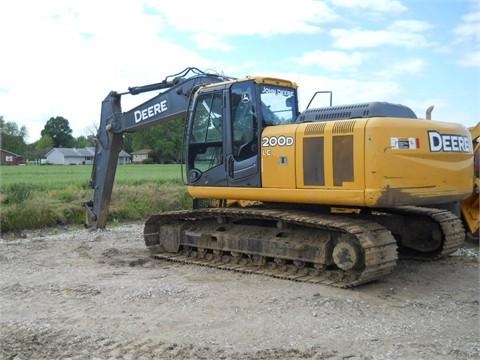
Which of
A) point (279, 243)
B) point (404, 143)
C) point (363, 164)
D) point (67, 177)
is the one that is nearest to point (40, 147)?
point (67, 177)

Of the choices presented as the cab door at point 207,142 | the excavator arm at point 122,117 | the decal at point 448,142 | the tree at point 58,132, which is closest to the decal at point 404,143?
the decal at point 448,142

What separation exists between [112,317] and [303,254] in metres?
2.84

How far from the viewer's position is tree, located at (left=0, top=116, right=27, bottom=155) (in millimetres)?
95562

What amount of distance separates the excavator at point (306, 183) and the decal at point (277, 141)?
0.8 inches

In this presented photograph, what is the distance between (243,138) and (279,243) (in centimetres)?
159

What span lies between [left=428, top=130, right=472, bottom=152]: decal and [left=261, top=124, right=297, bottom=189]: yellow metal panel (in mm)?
1757

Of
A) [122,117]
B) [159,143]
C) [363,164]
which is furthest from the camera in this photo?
[159,143]

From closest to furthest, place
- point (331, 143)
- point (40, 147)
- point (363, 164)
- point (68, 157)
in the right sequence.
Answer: point (363, 164), point (331, 143), point (68, 157), point (40, 147)

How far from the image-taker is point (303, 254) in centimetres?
785

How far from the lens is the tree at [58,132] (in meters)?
113

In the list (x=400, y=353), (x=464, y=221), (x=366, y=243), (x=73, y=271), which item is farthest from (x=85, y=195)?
(x=400, y=353)

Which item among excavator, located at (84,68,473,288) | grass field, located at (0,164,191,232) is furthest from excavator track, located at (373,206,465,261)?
grass field, located at (0,164,191,232)

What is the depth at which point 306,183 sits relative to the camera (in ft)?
25.1

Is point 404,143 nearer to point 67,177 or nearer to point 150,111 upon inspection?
point 150,111
